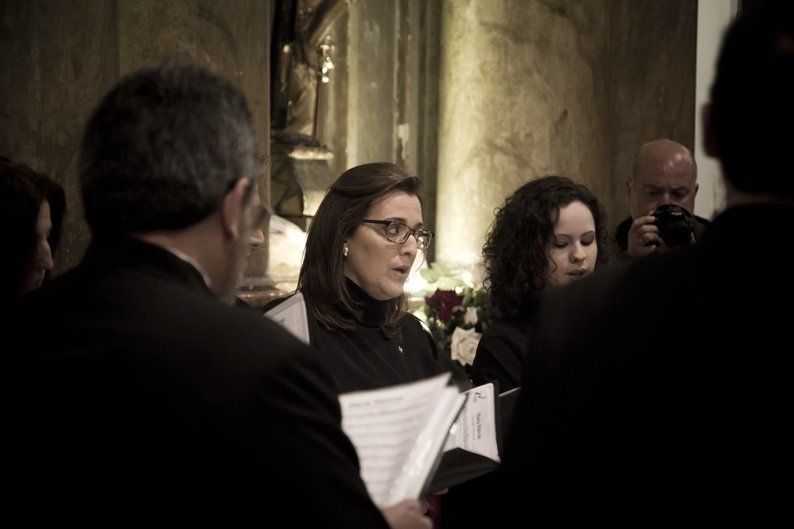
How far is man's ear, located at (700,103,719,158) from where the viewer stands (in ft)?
3.66

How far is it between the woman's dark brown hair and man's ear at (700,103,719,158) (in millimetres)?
1869

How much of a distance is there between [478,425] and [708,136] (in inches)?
57.2

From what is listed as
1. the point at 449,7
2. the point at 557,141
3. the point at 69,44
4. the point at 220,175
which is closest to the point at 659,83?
the point at 557,141

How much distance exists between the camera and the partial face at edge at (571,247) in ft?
10.7

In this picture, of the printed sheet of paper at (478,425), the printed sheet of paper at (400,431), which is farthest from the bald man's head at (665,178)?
the printed sheet of paper at (400,431)

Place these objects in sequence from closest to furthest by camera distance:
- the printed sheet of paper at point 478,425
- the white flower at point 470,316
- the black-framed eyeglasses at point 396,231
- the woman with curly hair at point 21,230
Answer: the woman with curly hair at point 21,230, the printed sheet of paper at point 478,425, the black-framed eyeglasses at point 396,231, the white flower at point 470,316

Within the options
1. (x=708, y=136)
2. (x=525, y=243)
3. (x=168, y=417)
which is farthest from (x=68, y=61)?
(x=708, y=136)

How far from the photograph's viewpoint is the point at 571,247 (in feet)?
10.8

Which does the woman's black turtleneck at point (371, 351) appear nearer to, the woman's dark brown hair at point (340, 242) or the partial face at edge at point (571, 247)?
the woman's dark brown hair at point (340, 242)

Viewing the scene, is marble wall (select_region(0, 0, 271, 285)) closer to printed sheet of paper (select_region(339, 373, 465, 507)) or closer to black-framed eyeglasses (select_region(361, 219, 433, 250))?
black-framed eyeglasses (select_region(361, 219, 433, 250))

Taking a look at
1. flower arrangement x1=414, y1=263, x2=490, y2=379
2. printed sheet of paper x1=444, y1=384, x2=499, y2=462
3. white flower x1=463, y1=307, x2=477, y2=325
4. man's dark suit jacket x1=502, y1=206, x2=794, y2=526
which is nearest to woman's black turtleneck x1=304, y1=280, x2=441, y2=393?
printed sheet of paper x1=444, y1=384, x2=499, y2=462

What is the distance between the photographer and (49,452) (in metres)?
1.22

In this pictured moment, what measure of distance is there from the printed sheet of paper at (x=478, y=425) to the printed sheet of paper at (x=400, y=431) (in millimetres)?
793

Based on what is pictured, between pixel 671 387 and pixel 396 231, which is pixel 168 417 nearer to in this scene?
pixel 671 387
